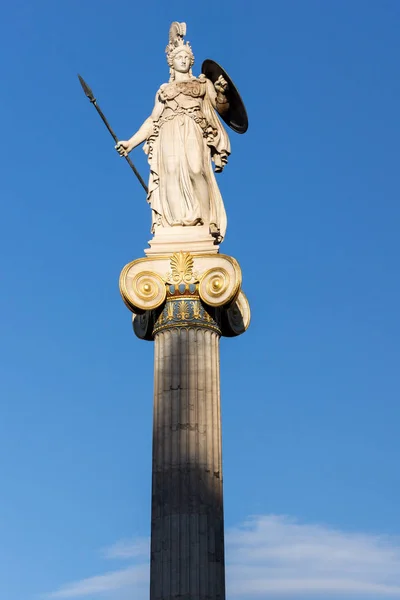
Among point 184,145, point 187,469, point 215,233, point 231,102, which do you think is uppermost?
point 231,102

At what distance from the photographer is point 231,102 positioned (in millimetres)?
33250

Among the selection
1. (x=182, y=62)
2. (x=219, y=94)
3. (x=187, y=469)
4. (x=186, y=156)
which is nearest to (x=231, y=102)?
(x=219, y=94)

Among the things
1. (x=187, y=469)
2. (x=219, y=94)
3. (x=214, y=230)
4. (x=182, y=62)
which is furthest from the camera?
(x=219, y=94)

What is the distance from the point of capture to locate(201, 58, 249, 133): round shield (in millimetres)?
32719

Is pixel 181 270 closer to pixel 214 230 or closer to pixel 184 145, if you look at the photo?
pixel 214 230

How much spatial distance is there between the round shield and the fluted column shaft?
7169mm

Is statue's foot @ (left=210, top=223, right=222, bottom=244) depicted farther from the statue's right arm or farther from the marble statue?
the statue's right arm

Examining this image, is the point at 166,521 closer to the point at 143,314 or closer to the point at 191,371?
the point at 191,371

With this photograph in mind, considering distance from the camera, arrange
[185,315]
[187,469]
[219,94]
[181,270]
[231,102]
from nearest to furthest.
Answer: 1. [187,469]
2. [185,315]
3. [181,270]
4. [219,94]
5. [231,102]

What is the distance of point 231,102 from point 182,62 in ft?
6.14

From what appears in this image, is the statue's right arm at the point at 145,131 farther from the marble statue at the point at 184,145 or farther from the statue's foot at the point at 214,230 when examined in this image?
the statue's foot at the point at 214,230

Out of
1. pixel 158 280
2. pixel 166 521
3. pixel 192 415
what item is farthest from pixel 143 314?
pixel 166 521

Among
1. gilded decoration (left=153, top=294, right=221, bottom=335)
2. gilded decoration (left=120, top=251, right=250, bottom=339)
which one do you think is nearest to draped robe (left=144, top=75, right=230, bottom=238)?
gilded decoration (left=120, top=251, right=250, bottom=339)

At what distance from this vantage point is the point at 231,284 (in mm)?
29469
